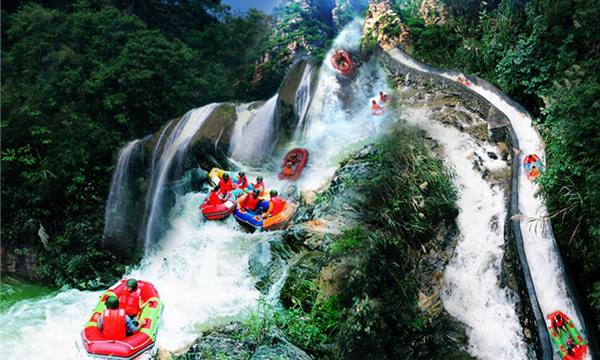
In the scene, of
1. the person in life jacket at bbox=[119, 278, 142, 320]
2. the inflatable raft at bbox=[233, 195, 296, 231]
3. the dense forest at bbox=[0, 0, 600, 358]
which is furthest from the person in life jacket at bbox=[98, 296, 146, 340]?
the inflatable raft at bbox=[233, 195, 296, 231]

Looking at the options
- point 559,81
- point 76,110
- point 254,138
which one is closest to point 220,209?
point 254,138

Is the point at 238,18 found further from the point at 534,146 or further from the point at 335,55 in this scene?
the point at 534,146

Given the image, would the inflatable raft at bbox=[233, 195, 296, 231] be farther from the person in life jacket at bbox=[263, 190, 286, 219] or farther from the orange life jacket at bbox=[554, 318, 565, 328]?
the orange life jacket at bbox=[554, 318, 565, 328]

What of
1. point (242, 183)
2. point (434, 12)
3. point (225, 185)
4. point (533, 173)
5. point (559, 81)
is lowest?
point (225, 185)

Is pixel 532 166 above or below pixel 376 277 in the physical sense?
above

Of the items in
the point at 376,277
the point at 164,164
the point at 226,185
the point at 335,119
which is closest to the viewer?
the point at 376,277

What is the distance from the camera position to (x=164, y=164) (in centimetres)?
1075

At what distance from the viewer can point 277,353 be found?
4.75 m

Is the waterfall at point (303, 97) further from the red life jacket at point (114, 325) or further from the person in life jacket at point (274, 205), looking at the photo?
the red life jacket at point (114, 325)

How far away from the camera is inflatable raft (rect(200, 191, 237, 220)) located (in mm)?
8539

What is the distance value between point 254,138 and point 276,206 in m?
3.21

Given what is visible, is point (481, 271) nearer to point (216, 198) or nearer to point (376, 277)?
point (376, 277)

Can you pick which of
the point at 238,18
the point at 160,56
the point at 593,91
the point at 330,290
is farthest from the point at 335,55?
the point at 330,290

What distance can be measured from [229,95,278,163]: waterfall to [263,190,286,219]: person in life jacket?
2.52 meters
